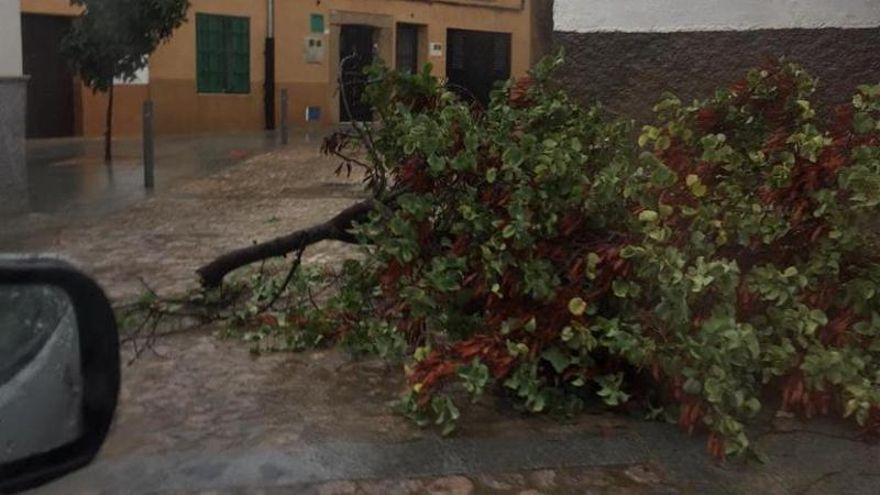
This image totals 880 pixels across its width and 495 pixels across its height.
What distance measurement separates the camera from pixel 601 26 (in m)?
6.51

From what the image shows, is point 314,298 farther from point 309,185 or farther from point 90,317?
point 309,185

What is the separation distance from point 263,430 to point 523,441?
3.48 ft

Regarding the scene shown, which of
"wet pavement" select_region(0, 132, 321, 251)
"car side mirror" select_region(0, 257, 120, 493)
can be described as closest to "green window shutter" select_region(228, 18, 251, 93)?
"wet pavement" select_region(0, 132, 321, 251)

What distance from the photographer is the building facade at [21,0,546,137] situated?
1927 centimetres

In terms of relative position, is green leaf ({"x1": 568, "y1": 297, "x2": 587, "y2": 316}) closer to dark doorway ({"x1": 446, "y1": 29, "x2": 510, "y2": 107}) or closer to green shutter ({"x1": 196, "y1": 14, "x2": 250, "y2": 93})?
green shutter ({"x1": 196, "y1": 14, "x2": 250, "y2": 93})

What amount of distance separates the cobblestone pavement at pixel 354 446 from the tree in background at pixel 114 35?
1041 centimetres

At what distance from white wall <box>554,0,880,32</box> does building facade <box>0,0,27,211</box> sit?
652cm

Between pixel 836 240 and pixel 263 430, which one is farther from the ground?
pixel 836 240

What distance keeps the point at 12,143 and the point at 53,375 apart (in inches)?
404

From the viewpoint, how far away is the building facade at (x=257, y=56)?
19266mm

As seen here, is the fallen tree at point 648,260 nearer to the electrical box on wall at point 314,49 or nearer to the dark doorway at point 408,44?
the electrical box on wall at point 314,49

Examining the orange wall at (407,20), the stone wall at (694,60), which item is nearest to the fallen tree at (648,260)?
the stone wall at (694,60)

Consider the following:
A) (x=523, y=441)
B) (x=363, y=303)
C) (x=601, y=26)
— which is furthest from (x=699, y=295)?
(x=601, y=26)

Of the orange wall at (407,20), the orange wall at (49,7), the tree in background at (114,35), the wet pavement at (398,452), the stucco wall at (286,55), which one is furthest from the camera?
the orange wall at (407,20)
